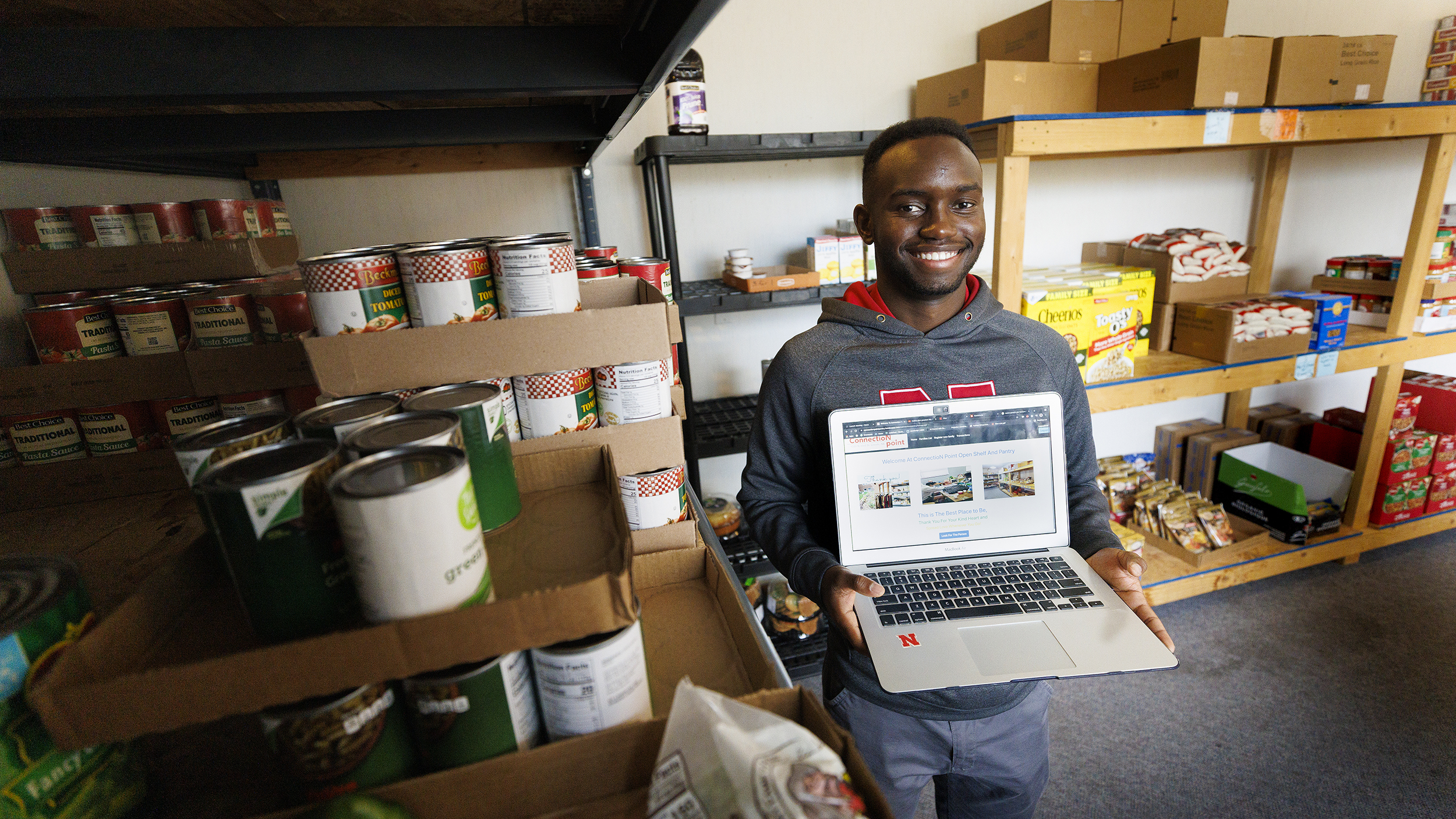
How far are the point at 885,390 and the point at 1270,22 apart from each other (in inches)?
106

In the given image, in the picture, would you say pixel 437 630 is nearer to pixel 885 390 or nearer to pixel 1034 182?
pixel 885 390

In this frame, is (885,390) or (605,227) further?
(605,227)

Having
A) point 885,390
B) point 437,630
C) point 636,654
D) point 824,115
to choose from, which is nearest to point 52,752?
point 437,630

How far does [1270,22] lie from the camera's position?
7.97ft

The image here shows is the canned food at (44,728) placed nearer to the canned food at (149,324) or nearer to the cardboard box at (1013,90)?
the canned food at (149,324)

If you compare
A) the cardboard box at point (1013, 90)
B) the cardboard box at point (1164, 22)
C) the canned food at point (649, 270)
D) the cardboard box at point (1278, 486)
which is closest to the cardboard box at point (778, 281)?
the canned food at point (649, 270)

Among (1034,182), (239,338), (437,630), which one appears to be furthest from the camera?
(1034,182)

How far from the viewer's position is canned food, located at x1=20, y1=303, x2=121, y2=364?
97cm

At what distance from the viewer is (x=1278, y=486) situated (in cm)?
234

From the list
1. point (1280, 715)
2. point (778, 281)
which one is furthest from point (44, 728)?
point (1280, 715)

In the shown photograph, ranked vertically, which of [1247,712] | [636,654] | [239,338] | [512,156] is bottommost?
[1247,712]

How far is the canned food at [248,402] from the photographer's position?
3.47ft

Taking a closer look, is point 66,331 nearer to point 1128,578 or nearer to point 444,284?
point 444,284

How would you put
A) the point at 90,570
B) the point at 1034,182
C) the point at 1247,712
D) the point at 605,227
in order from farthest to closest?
the point at 1034,182, the point at 605,227, the point at 1247,712, the point at 90,570
